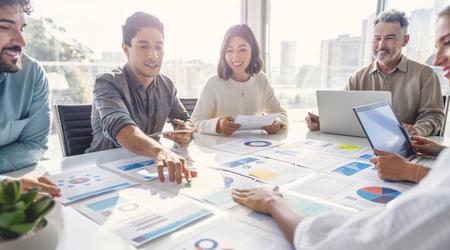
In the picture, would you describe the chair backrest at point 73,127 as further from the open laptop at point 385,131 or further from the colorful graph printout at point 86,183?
the open laptop at point 385,131

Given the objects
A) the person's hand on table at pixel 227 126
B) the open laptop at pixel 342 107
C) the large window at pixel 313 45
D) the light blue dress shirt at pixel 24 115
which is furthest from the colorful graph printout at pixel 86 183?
the large window at pixel 313 45

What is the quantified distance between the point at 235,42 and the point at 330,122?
2.85 ft

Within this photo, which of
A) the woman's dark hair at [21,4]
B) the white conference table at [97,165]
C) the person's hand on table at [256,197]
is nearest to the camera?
the white conference table at [97,165]

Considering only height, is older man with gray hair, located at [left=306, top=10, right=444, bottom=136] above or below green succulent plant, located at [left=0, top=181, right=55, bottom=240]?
above

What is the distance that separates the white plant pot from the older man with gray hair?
2.05m

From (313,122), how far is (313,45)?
1.64 m

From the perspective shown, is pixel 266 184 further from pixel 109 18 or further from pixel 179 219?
pixel 109 18

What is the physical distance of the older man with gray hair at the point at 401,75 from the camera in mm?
2014

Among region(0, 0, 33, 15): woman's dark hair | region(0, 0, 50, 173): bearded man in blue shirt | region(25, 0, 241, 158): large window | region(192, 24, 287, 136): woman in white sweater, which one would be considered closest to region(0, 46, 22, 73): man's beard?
region(0, 0, 50, 173): bearded man in blue shirt

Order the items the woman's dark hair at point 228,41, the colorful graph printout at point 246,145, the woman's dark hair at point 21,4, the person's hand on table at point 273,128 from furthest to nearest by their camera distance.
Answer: the woman's dark hair at point 228,41, the person's hand on table at point 273,128, the colorful graph printout at point 246,145, the woman's dark hair at point 21,4

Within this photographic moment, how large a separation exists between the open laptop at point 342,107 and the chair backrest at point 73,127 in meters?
1.22

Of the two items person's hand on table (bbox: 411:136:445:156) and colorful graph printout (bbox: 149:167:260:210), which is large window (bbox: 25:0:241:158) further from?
person's hand on table (bbox: 411:136:445:156)

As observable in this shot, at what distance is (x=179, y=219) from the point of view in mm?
715

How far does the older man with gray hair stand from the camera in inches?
79.3
